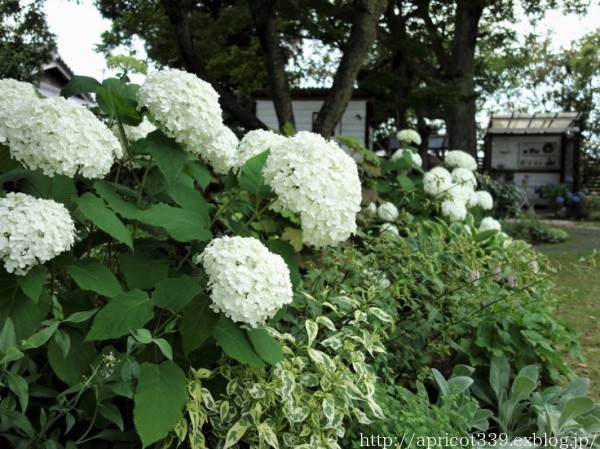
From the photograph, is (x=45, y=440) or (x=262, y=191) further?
(x=262, y=191)

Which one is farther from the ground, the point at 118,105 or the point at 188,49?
the point at 188,49

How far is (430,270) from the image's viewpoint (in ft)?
9.43

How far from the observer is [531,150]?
20547 mm

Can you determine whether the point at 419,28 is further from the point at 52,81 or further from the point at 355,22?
the point at 52,81

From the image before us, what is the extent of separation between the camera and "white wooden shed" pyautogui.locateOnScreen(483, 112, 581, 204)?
20.0 metres

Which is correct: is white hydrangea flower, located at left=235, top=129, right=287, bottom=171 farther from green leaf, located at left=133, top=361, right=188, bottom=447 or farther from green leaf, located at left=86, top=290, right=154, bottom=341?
green leaf, located at left=133, top=361, right=188, bottom=447

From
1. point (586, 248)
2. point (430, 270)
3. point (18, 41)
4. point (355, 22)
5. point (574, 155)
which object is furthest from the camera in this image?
point (574, 155)

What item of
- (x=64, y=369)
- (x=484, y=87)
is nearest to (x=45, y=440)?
(x=64, y=369)

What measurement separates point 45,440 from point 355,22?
6163 mm

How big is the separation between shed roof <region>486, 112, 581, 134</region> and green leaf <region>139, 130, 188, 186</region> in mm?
19242

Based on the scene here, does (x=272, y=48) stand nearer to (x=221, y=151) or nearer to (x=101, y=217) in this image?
(x=221, y=151)

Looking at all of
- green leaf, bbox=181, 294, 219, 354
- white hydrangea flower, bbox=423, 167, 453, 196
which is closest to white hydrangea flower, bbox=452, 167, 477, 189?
white hydrangea flower, bbox=423, 167, 453, 196

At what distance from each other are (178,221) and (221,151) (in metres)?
0.37

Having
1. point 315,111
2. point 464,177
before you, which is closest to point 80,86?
point 464,177
